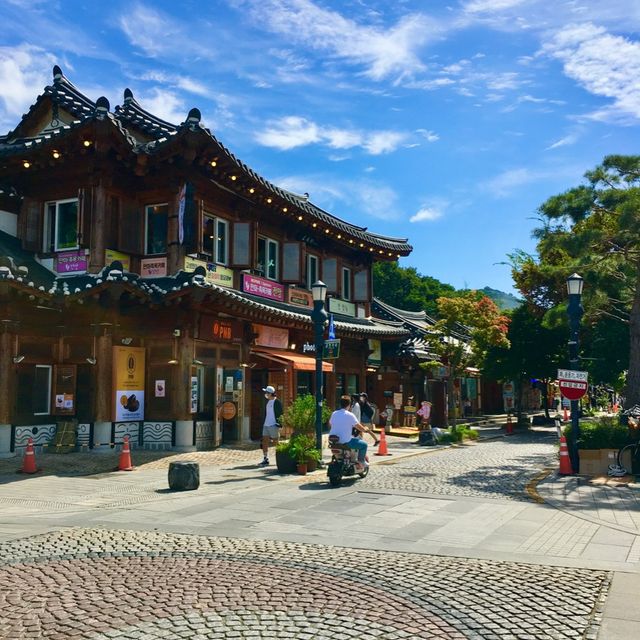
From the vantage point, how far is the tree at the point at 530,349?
31.0m

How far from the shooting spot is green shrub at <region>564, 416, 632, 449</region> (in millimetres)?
13664

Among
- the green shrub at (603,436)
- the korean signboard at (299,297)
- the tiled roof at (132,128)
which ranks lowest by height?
the green shrub at (603,436)

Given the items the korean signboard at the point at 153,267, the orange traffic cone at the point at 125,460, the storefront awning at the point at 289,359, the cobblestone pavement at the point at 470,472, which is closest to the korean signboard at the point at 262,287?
the storefront awning at the point at 289,359

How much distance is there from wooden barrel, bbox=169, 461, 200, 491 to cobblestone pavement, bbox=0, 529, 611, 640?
4.17 m

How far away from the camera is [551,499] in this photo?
1095 cm

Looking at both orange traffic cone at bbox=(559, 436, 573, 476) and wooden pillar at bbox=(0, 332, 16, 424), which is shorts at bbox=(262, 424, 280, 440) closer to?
wooden pillar at bbox=(0, 332, 16, 424)

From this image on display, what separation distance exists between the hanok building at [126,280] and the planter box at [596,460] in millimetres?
9032

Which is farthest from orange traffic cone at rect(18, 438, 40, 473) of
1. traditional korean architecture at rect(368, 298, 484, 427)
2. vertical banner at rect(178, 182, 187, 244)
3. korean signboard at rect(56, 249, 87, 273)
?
traditional korean architecture at rect(368, 298, 484, 427)

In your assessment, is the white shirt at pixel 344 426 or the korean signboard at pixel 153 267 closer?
the white shirt at pixel 344 426

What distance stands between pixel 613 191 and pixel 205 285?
31.7ft

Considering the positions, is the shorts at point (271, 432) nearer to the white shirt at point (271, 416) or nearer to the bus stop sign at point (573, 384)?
the white shirt at point (271, 416)

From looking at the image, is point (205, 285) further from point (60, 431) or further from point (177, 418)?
point (60, 431)

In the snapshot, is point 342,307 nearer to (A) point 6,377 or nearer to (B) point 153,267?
(B) point 153,267

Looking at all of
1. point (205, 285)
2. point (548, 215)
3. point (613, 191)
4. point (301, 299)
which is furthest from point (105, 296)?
point (613, 191)
